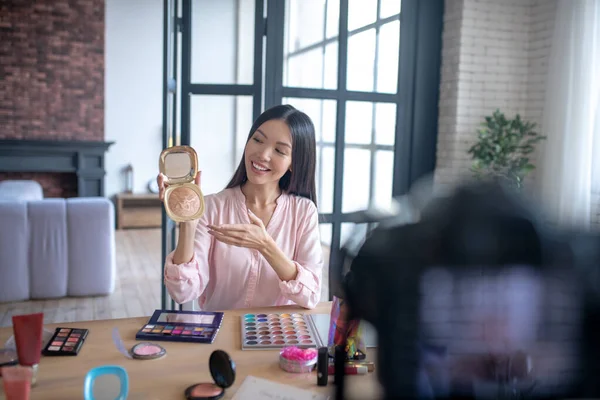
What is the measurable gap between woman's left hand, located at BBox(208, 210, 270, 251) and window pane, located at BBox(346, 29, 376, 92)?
5.23 feet

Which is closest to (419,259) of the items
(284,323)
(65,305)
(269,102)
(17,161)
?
(284,323)

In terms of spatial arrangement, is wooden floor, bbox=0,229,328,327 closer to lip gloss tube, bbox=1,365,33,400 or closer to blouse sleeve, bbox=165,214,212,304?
blouse sleeve, bbox=165,214,212,304

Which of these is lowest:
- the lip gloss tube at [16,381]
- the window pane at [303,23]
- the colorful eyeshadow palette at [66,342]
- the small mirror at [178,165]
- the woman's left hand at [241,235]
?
the colorful eyeshadow palette at [66,342]

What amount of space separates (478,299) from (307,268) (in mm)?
1339

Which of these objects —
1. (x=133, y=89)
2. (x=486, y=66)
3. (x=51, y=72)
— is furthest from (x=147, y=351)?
(x=133, y=89)

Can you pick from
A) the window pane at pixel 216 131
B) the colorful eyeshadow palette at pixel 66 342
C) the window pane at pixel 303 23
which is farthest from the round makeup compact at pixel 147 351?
the window pane at pixel 303 23

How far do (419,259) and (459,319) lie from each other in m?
0.05

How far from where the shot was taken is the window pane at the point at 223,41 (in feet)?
8.40

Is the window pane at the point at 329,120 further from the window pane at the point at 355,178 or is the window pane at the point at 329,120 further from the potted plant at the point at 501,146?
the potted plant at the point at 501,146

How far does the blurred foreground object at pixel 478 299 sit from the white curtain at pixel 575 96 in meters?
3.22

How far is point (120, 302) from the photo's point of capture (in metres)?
3.82

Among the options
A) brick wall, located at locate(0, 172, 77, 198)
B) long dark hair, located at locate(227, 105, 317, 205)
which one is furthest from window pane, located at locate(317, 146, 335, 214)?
brick wall, located at locate(0, 172, 77, 198)

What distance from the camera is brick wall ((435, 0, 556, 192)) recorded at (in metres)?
3.34

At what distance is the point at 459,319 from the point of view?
1.17ft
